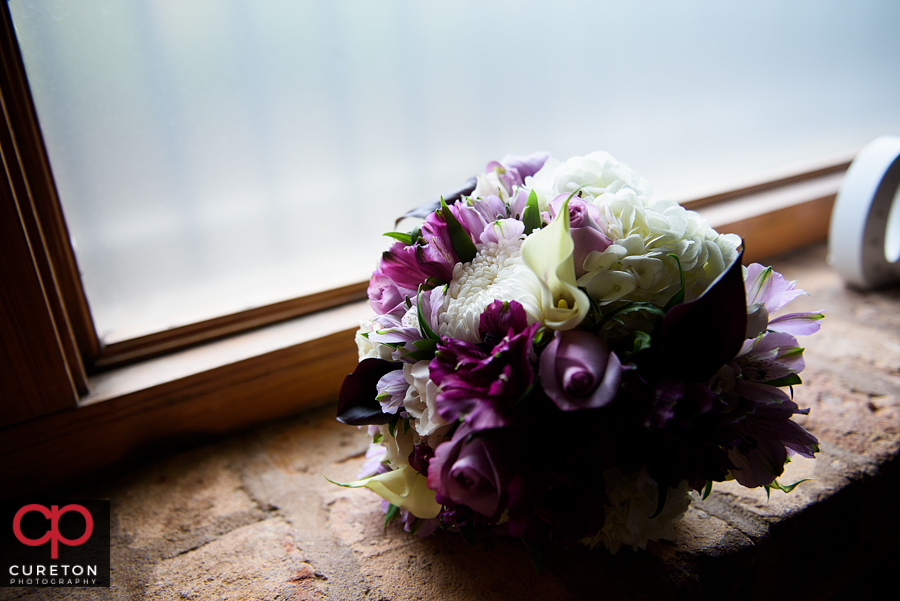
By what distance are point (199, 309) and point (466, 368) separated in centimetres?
64

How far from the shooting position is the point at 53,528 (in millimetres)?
756

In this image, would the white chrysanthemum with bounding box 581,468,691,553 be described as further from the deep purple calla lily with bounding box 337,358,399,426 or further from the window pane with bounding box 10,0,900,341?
the window pane with bounding box 10,0,900,341

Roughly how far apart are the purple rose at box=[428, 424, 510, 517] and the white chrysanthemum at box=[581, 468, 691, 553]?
0.12m

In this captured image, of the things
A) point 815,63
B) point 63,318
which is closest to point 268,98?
point 63,318

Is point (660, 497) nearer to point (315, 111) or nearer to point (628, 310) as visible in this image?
point (628, 310)

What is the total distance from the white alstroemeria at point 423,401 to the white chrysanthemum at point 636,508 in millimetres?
175

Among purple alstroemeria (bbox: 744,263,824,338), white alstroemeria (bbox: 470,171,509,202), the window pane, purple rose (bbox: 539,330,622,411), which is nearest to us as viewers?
purple rose (bbox: 539,330,622,411)

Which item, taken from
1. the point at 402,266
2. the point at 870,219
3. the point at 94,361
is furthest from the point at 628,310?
the point at 870,219

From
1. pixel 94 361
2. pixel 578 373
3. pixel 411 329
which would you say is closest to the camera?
pixel 578 373

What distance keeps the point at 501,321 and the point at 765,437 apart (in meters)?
0.29

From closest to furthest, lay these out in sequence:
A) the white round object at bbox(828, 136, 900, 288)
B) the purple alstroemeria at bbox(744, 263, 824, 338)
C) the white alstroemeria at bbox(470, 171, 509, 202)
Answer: the purple alstroemeria at bbox(744, 263, 824, 338) < the white alstroemeria at bbox(470, 171, 509, 202) < the white round object at bbox(828, 136, 900, 288)

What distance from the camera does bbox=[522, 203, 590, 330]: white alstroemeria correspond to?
18.2 inches

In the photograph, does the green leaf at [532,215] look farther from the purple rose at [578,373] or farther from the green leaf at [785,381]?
the green leaf at [785,381]

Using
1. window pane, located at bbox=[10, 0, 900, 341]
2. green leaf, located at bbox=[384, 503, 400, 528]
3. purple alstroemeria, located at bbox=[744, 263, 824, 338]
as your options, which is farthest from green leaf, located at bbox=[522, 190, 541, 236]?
window pane, located at bbox=[10, 0, 900, 341]
